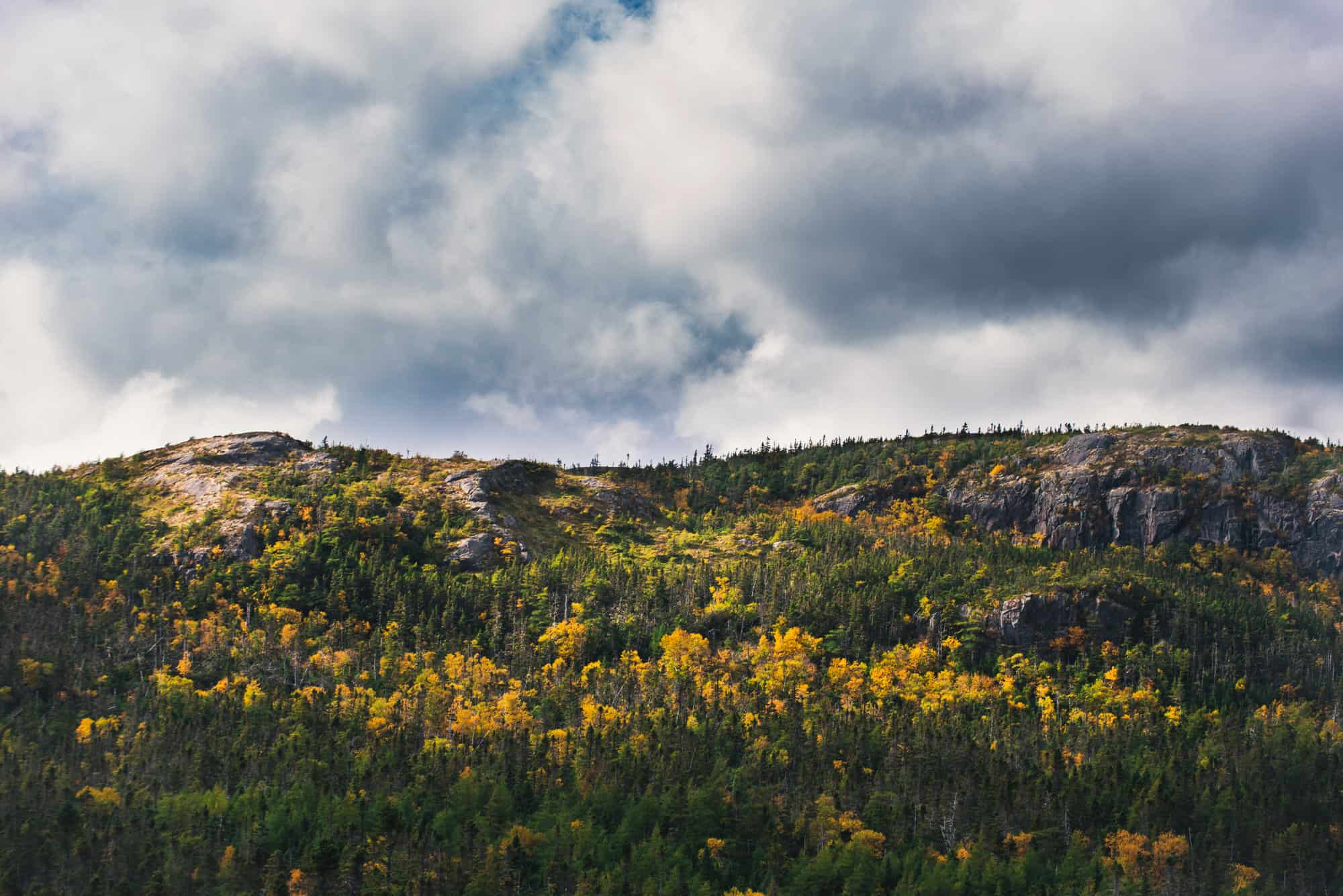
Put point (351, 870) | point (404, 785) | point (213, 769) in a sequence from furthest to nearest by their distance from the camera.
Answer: point (213, 769) < point (404, 785) < point (351, 870)

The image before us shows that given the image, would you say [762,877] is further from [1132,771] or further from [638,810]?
[1132,771]

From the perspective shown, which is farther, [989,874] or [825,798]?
[825,798]

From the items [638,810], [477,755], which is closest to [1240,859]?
[638,810]

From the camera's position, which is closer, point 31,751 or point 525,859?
point 525,859

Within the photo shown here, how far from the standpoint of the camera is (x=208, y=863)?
149m

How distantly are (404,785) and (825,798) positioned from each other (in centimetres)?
7664

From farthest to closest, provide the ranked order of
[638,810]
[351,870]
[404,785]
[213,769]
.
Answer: [213,769], [404,785], [638,810], [351,870]

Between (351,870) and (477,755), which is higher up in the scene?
(477,755)

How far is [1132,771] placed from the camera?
19875 centimetres

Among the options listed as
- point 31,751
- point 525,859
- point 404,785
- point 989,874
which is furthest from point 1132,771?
point 31,751

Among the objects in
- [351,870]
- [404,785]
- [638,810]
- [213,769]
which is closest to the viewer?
[351,870]

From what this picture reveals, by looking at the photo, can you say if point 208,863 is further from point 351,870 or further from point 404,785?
point 404,785

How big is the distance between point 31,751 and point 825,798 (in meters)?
159

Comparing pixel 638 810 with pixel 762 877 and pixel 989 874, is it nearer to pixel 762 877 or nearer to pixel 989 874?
pixel 762 877
